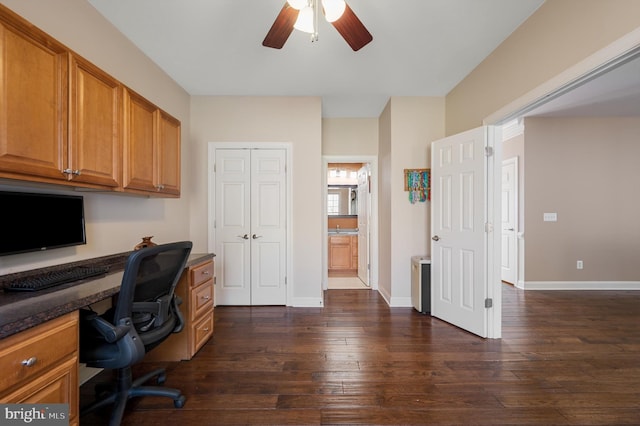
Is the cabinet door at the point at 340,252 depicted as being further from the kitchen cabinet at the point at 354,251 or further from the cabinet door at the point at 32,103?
the cabinet door at the point at 32,103

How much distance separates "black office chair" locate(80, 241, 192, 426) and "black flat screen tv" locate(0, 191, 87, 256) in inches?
21.1

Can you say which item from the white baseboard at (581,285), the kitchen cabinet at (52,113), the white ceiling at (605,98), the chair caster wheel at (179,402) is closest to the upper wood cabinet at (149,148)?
the kitchen cabinet at (52,113)

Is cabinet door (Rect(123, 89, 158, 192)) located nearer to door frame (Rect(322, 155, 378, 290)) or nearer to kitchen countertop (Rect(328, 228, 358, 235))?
door frame (Rect(322, 155, 378, 290))

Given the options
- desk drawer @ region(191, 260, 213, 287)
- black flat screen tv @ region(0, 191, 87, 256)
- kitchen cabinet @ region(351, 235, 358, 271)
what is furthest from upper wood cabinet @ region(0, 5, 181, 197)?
kitchen cabinet @ region(351, 235, 358, 271)

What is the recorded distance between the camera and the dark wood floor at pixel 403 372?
61.0 inches

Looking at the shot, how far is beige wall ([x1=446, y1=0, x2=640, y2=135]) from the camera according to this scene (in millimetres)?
1455

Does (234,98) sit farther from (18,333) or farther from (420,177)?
(18,333)

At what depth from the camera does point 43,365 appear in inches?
38.5

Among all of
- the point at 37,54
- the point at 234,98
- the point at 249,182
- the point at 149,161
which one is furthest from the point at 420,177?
the point at 37,54

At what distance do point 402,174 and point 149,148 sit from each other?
2773mm

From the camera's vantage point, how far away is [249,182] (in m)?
3.32

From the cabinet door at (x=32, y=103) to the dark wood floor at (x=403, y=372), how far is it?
1511 millimetres

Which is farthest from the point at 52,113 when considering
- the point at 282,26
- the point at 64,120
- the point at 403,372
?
the point at 403,372

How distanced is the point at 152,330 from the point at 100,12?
2397 millimetres
